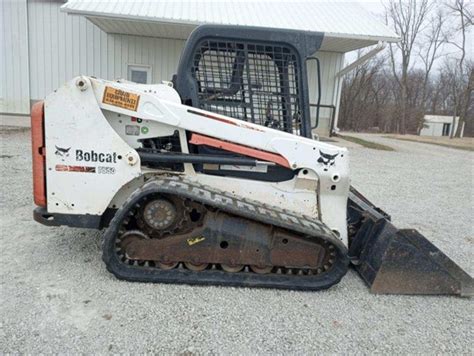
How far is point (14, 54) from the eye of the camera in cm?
1398

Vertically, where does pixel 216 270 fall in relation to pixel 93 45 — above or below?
below

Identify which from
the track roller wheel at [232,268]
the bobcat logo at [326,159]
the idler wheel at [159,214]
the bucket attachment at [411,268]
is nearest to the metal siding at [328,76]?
the bobcat logo at [326,159]

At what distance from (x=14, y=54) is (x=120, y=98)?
13575 mm

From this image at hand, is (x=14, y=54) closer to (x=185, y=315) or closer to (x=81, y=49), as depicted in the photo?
(x=81, y=49)

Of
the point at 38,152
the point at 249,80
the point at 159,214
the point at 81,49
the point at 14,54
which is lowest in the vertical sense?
the point at 159,214

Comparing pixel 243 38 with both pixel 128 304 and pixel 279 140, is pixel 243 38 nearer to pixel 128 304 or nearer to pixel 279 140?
pixel 279 140

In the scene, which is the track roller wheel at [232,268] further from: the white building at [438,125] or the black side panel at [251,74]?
the white building at [438,125]

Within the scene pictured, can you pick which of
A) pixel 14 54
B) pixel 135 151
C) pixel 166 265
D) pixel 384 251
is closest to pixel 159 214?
pixel 166 265

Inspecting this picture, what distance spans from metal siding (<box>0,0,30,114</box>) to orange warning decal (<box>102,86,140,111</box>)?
13.2 metres

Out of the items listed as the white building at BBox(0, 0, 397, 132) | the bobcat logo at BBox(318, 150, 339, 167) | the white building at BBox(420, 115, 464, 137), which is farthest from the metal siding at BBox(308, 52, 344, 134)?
the white building at BBox(420, 115, 464, 137)

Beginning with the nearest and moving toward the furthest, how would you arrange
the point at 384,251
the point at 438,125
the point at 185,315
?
the point at 185,315
the point at 384,251
the point at 438,125

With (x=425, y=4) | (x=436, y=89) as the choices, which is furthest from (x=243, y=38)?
(x=436, y=89)

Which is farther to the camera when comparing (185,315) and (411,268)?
(411,268)

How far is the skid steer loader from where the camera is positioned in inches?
121
